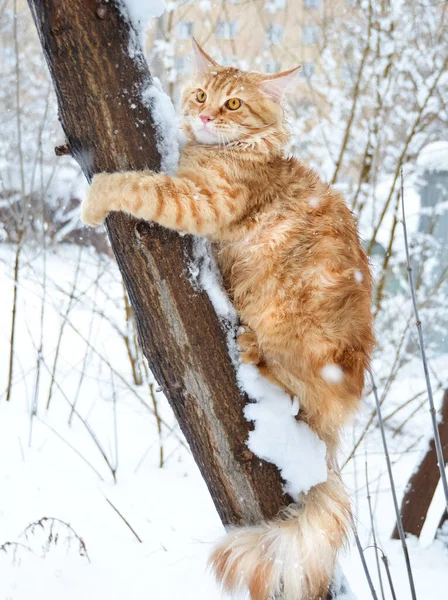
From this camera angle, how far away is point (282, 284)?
75.9 inches

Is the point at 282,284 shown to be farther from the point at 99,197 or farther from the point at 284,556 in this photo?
the point at 284,556

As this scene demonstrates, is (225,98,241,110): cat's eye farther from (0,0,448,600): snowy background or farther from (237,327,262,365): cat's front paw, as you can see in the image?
(237,327,262,365): cat's front paw

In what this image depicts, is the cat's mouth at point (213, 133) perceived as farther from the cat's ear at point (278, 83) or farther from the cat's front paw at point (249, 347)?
Result: the cat's front paw at point (249, 347)

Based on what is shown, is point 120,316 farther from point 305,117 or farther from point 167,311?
point 167,311

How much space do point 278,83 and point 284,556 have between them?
179cm

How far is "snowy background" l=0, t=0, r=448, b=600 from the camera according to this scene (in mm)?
2986

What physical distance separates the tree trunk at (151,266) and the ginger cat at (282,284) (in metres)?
0.07

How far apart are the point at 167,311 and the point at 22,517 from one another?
2215 mm

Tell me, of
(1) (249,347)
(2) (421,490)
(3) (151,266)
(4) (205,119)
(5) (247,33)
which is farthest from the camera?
(5) (247,33)

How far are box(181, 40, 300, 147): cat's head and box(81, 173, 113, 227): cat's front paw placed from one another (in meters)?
0.67

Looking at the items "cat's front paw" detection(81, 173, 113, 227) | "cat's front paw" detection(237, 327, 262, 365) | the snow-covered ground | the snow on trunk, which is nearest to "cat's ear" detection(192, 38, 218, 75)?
the snow on trunk

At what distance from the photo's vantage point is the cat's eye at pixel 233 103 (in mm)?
2236

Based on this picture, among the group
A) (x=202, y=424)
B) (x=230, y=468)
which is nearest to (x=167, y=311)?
(x=202, y=424)

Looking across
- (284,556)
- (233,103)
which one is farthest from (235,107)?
(284,556)
